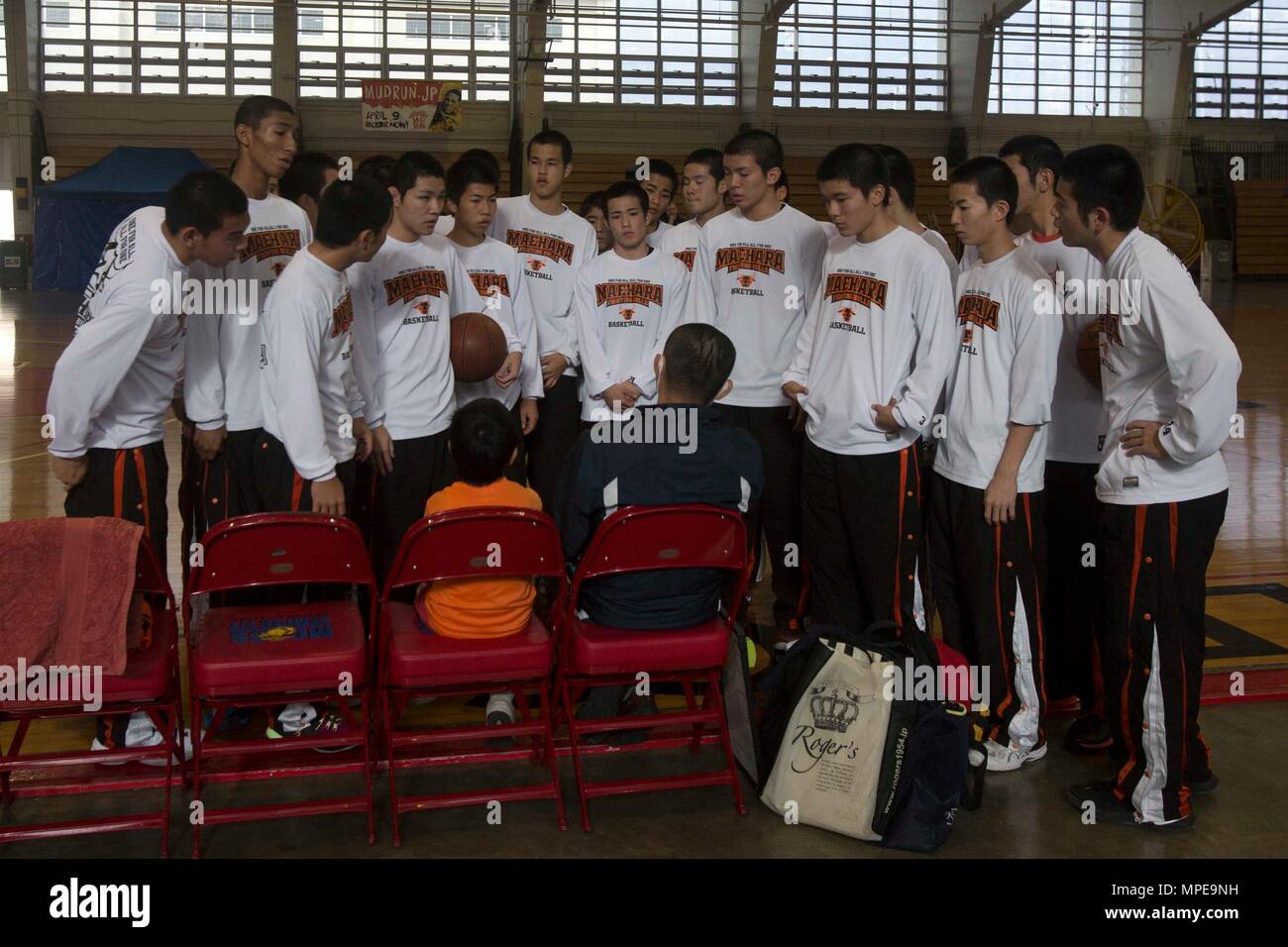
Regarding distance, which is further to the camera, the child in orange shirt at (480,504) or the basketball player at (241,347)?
the basketball player at (241,347)

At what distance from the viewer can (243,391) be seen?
12.4 feet

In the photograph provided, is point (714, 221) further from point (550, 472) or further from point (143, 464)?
point (143, 464)

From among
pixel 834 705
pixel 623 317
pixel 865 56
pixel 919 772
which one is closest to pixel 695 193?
pixel 623 317

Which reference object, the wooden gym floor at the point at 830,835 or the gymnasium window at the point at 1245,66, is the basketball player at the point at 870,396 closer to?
the wooden gym floor at the point at 830,835

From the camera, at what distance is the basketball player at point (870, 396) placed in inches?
142

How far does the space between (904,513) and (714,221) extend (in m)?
1.63

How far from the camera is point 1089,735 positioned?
3533mm

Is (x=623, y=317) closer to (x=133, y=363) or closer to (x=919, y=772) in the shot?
(x=133, y=363)

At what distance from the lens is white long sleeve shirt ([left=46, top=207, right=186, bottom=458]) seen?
10.5 feet

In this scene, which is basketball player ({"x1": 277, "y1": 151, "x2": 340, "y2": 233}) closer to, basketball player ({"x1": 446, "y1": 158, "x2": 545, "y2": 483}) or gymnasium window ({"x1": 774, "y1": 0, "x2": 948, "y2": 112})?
basketball player ({"x1": 446, "y1": 158, "x2": 545, "y2": 483})

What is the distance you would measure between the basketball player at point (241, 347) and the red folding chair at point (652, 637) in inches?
53.2

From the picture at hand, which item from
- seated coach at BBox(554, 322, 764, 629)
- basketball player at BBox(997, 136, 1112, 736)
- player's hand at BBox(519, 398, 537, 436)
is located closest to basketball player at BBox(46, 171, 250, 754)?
seated coach at BBox(554, 322, 764, 629)

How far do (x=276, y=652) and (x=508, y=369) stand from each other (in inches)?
71.4

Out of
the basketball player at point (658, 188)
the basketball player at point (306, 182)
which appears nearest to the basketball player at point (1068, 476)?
the basketball player at point (658, 188)
